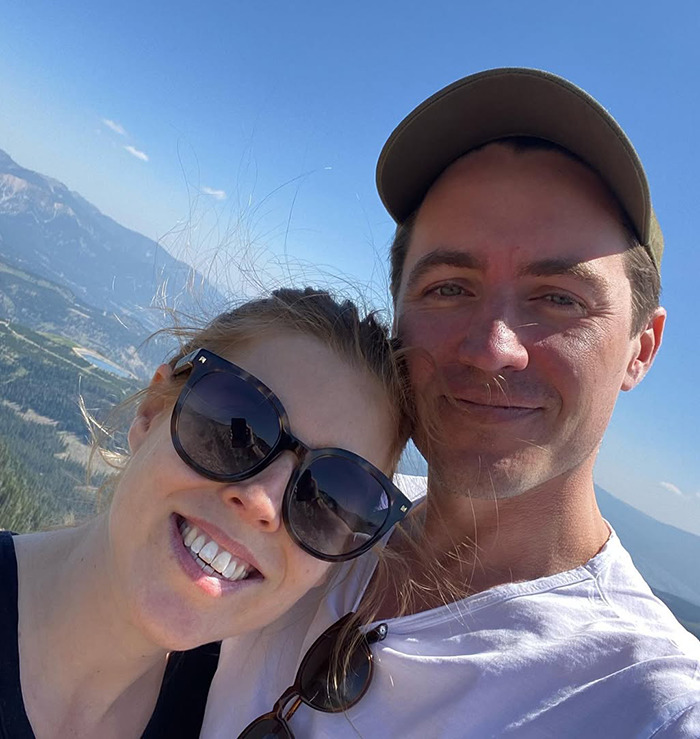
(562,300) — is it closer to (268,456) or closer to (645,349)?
(645,349)

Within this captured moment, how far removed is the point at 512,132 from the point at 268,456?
7.05ft

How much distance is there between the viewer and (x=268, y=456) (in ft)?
6.20

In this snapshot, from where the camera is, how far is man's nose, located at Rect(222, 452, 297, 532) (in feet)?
5.97

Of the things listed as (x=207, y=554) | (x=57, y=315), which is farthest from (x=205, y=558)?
(x=57, y=315)

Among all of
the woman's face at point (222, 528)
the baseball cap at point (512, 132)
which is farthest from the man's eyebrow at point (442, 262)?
the woman's face at point (222, 528)

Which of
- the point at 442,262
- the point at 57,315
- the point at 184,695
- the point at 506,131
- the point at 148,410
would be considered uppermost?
the point at 506,131

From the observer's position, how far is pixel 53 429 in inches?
2080

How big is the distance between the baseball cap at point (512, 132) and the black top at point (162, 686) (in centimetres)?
270

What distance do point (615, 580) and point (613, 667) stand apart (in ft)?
1.72

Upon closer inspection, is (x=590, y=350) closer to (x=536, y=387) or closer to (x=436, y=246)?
(x=536, y=387)

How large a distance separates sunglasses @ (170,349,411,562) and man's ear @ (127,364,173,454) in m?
0.29

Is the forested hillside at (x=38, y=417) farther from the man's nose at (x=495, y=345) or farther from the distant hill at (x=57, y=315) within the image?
the distant hill at (x=57, y=315)

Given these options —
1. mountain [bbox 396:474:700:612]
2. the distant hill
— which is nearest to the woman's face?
mountain [bbox 396:474:700:612]

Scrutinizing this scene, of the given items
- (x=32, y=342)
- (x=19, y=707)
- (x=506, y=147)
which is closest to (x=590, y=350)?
(x=506, y=147)
